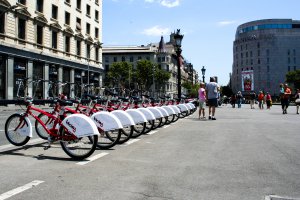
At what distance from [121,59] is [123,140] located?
324 ft

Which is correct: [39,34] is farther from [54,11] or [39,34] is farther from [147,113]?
[147,113]

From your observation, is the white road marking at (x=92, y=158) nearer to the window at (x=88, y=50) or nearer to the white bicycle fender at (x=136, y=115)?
the white bicycle fender at (x=136, y=115)

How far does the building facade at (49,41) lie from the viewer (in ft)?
93.8

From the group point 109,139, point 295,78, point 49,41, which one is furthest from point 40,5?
point 295,78

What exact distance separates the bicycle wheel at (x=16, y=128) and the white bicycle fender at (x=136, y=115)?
2417 mm

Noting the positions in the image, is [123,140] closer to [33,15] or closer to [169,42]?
[33,15]

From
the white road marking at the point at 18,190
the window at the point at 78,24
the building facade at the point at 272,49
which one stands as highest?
the building facade at the point at 272,49

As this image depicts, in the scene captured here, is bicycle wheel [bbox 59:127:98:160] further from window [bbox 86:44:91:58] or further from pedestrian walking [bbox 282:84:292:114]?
window [bbox 86:44:91:58]

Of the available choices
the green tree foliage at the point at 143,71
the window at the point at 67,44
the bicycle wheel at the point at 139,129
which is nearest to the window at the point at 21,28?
the window at the point at 67,44

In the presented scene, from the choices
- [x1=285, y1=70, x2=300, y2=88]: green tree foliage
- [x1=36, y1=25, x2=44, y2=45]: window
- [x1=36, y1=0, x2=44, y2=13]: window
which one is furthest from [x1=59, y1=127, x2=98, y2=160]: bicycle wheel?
[x1=285, y1=70, x2=300, y2=88]: green tree foliage

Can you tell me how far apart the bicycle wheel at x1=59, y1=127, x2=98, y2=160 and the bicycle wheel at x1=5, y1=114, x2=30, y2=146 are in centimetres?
132

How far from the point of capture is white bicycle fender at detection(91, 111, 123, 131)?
6.62 meters

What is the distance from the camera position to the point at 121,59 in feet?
346

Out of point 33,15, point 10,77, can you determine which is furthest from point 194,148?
point 33,15
